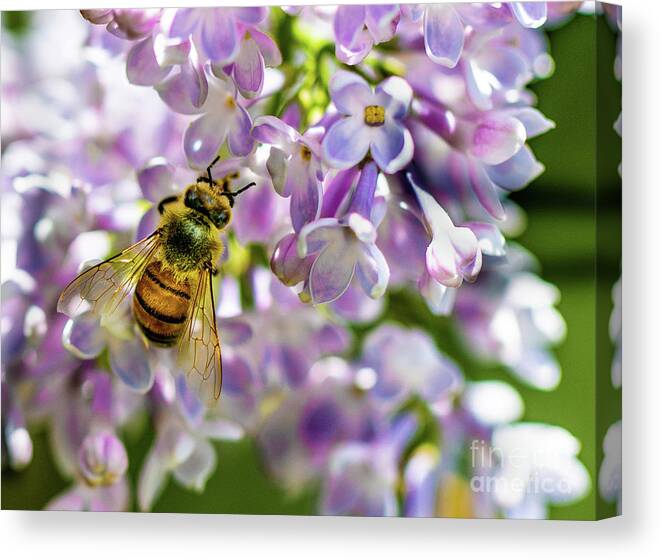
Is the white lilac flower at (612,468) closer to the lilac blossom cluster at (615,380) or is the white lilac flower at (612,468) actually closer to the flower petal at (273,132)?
the lilac blossom cluster at (615,380)

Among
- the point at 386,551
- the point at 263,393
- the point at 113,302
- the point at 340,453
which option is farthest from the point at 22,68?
the point at 386,551

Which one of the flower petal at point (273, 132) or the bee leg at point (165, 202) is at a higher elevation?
the flower petal at point (273, 132)

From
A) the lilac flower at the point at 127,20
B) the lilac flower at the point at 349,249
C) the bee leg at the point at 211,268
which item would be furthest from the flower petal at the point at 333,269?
the lilac flower at the point at 127,20

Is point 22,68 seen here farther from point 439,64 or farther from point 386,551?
point 386,551

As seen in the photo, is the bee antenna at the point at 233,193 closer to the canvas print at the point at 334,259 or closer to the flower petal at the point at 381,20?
the canvas print at the point at 334,259

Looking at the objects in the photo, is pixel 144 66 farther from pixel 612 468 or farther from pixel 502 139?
pixel 612 468

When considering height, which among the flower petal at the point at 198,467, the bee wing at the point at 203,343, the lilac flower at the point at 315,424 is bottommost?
the flower petal at the point at 198,467

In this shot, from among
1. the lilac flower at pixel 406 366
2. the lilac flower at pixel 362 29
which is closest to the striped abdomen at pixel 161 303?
→ the lilac flower at pixel 406 366

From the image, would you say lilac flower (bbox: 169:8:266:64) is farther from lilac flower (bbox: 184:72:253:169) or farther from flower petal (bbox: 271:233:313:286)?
flower petal (bbox: 271:233:313:286)
